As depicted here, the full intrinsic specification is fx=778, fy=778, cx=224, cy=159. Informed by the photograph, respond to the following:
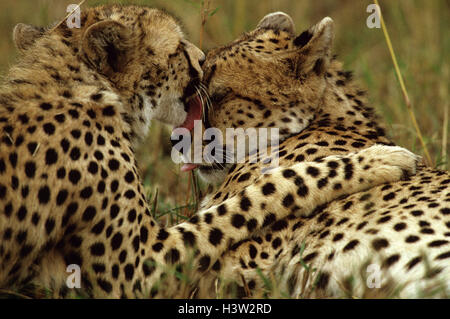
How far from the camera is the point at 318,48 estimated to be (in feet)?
12.5

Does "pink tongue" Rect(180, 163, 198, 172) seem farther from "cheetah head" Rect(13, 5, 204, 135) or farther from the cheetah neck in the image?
the cheetah neck

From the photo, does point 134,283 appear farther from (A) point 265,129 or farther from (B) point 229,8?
(B) point 229,8

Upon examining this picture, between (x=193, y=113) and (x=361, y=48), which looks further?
(x=361, y=48)

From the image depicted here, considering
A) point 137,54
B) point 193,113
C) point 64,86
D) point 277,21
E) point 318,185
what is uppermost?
point 277,21

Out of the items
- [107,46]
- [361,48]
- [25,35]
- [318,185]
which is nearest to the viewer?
[318,185]

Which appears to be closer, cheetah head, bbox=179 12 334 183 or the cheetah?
the cheetah

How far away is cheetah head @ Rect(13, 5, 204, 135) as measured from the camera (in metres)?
3.49

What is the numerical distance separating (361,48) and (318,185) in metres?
4.30

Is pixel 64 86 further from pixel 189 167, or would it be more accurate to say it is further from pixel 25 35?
pixel 189 167

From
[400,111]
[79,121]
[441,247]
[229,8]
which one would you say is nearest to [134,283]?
[79,121]

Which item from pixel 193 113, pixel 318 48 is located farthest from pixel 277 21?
pixel 193 113

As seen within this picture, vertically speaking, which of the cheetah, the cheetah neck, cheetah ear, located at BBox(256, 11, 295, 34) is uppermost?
cheetah ear, located at BBox(256, 11, 295, 34)

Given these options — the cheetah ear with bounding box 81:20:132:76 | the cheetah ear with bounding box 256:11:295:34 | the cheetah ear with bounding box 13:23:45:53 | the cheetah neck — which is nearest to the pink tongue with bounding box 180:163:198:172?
the cheetah neck

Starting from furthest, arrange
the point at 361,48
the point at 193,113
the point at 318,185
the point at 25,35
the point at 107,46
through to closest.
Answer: the point at 361,48 < the point at 193,113 < the point at 25,35 < the point at 107,46 < the point at 318,185
